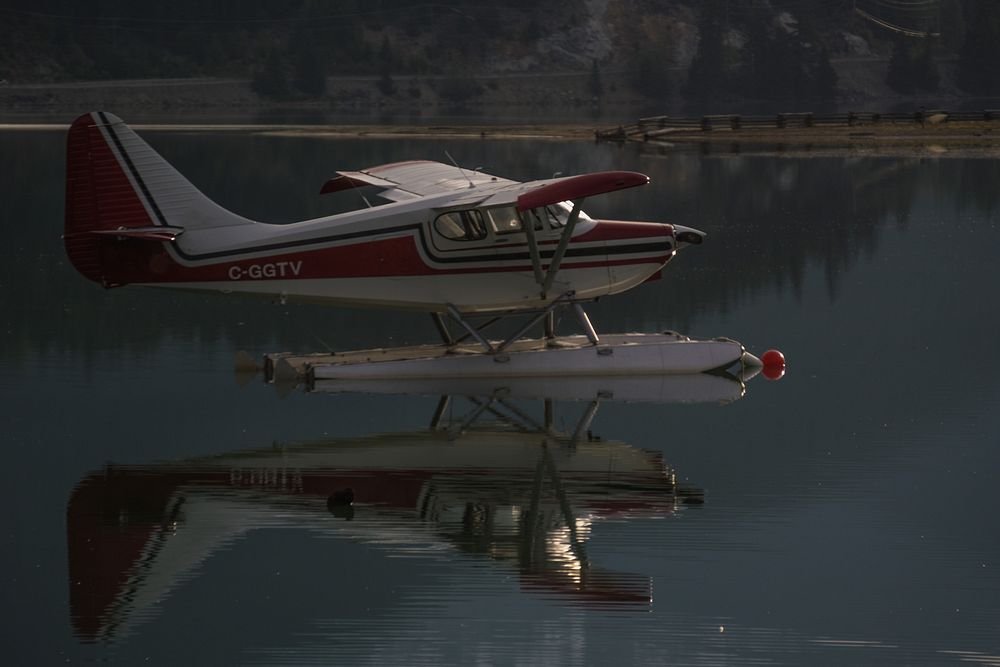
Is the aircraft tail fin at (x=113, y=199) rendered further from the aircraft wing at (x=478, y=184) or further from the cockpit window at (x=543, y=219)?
the cockpit window at (x=543, y=219)

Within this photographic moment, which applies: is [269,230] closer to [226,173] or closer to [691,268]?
[691,268]

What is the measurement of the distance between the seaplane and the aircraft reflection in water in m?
1.90

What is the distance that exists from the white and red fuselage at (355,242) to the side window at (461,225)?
0.4 inches

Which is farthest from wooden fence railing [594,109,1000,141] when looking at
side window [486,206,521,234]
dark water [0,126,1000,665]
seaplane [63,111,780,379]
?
side window [486,206,521,234]

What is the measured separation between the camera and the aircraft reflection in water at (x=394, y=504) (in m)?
11.5

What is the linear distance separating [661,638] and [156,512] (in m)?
4.40

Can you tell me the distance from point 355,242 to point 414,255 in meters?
0.63

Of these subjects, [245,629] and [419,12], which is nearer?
[245,629]

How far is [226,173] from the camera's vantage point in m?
48.3

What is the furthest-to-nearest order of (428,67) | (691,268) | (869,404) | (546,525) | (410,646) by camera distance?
(428,67), (691,268), (869,404), (546,525), (410,646)

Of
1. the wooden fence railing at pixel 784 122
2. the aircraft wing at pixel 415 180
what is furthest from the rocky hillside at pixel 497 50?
the aircraft wing at pixel 415 180

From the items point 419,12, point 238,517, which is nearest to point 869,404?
point 238,517

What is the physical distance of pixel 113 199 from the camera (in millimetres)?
17406

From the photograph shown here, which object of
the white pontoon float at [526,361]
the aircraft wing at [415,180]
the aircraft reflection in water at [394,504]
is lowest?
the aircraft reflection in water at [394,504]
